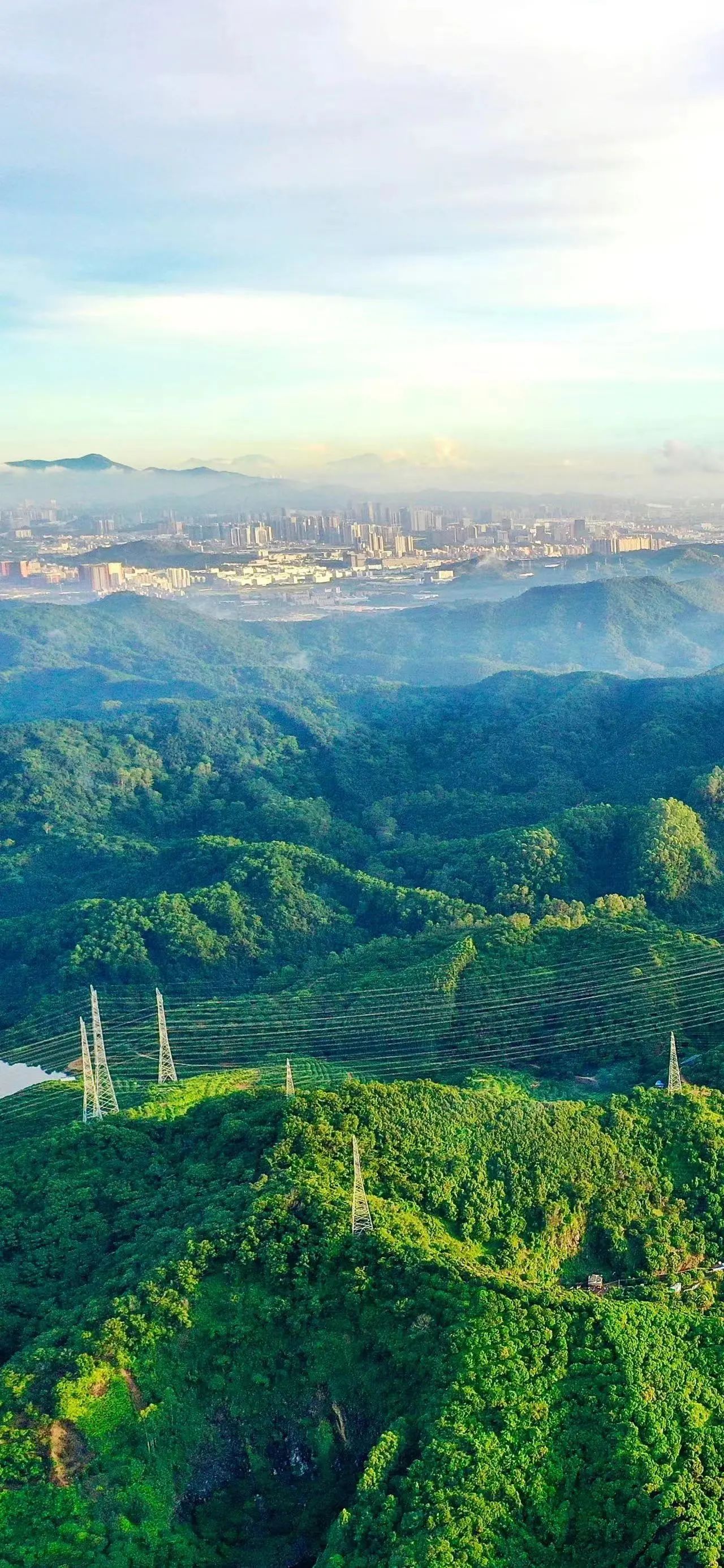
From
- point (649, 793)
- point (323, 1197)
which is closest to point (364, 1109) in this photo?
point (323, 1197)

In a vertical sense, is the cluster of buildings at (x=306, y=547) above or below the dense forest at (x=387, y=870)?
above

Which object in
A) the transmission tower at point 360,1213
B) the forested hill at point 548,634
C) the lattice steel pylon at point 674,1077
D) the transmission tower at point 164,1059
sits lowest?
the forested hill at point 548,634

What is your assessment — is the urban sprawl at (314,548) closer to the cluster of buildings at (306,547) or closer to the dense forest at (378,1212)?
the cluster of buildings at (306,547)

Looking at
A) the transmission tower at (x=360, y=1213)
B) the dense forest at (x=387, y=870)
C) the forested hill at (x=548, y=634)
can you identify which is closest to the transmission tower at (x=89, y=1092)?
the dense forest at (x=387, y=870)

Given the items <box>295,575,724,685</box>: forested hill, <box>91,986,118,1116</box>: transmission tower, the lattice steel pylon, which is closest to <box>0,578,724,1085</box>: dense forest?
the lattice steel pylon

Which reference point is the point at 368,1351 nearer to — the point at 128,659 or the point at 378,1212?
the point at 378,1212

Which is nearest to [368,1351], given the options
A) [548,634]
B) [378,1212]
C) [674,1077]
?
[378,1212]

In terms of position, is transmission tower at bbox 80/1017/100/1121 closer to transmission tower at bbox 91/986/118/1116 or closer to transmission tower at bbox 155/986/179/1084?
transmission tower at bbox 91/986/118/1116

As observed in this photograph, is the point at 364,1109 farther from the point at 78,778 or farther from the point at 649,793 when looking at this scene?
the point at 78,778
